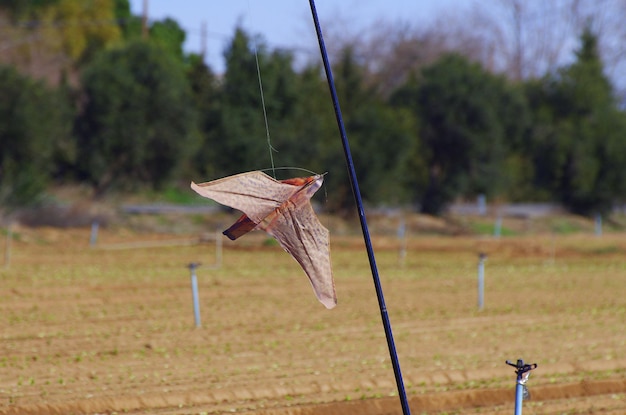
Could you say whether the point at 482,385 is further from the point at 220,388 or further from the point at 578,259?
the point at 578,259

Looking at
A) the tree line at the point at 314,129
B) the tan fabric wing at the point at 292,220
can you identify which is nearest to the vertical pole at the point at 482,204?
the tree line at the point at 314,129

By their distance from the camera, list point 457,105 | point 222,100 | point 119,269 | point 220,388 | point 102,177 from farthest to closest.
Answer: point 457,105, point 222,100, point 102,177, point 119,269, point 220,388

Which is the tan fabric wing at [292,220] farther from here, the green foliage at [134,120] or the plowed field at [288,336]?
the green foliage at [134,120]

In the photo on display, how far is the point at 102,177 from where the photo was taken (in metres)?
36.2

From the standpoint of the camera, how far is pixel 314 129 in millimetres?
37375

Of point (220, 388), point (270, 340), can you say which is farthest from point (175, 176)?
point (220, 388)

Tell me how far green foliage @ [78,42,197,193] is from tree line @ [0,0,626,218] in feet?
0.17

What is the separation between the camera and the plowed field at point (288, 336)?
11.0m

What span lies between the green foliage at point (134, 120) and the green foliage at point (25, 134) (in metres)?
2.01

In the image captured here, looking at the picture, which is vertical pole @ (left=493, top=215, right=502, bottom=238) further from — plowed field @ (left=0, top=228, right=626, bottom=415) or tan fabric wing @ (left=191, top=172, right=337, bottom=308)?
tan fabric wing @ (left=191, top=172, right=337, bottom=308)

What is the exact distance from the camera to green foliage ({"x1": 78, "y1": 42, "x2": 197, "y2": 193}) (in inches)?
1409

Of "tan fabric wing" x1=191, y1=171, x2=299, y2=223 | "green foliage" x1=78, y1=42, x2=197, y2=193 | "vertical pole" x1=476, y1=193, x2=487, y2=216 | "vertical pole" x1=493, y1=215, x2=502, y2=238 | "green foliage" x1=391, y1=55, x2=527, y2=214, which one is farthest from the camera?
"vertical pole" x1=476, y1=193, x2=487, y2=216

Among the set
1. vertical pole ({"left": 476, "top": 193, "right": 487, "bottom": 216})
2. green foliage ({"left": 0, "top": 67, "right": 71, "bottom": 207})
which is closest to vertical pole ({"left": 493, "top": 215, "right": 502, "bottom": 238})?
vertical pole ({"left": 476, "top": 193, "right": 487, "bottom": 216})

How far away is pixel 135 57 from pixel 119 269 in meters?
14.8
